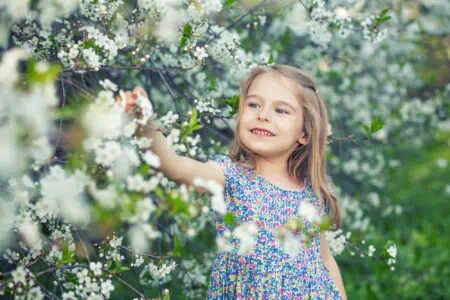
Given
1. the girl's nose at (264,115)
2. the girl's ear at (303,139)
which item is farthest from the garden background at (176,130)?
the girl's ear at (303,139)

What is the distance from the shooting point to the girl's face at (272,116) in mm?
2666

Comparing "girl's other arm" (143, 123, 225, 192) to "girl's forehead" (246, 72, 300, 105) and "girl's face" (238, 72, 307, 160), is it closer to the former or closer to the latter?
"girl's face" (238, 72, 307, 160)

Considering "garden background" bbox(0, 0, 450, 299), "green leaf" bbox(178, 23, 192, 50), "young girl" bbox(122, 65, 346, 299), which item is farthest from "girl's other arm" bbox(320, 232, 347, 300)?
"green leaf" bbox(178, 23, 192, 50)

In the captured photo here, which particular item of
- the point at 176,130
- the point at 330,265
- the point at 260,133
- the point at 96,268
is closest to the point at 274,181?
the point at 260,133

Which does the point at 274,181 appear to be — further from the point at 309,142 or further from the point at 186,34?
the point at 186,34

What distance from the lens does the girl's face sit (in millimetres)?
2666

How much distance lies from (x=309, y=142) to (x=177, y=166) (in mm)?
833

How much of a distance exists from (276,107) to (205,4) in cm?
48

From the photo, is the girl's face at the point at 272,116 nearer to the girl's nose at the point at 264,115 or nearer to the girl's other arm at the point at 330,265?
the girl's nose at the point at 264,115

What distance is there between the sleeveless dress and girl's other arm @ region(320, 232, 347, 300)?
0.17 metres

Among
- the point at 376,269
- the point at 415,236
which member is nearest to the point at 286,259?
the point at 376,269

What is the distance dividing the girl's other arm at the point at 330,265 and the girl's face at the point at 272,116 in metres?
0.43

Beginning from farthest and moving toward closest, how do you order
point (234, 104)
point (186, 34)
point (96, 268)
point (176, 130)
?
point (234, 104)
point (186, 34)
point (96, 268)
point (176, 130)

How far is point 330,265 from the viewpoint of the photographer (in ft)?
9.64
